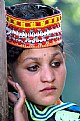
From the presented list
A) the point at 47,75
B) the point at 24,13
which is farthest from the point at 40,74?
the point at 24,13

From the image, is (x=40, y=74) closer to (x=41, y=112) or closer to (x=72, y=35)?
(x=41, y=112)

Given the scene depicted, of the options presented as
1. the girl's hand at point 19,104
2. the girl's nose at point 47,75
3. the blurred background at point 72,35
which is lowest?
the blurred background at point 72,35

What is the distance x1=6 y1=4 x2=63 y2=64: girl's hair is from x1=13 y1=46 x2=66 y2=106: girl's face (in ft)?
0.12

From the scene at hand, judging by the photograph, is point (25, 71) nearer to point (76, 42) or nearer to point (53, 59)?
point (53, 59)

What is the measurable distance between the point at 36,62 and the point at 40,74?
0.07m

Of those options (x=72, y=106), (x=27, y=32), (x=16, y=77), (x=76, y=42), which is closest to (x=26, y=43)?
(x=27, y=32)

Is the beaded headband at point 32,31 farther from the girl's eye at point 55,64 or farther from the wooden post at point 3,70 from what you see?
the wooden post at point 3,70

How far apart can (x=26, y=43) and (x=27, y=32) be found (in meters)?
0.06

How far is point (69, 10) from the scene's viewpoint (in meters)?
5.49

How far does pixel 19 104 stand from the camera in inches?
85.6

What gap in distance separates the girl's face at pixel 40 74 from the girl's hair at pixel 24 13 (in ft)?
0.12

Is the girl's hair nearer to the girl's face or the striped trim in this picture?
the girl's face

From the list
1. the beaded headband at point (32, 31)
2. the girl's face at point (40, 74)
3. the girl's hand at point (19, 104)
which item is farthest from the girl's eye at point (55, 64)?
the girl's hand at point (19, 104)

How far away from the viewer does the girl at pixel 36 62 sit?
227 cm
